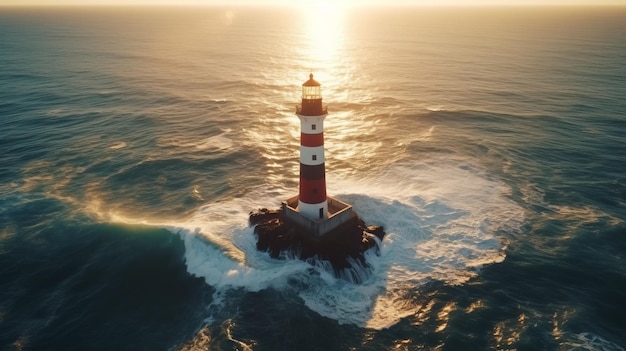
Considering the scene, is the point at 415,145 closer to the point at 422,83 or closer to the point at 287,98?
the point at 287,98

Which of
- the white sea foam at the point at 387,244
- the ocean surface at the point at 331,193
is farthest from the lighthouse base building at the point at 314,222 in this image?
the ocean surface at the point at 331,193

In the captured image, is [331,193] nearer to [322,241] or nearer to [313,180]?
[322,241]

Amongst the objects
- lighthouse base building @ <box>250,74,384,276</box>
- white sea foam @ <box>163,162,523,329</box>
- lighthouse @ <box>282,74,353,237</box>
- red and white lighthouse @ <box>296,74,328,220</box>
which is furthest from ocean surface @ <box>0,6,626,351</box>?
red and white lighthouse @ <box>296,74,328,220</box>

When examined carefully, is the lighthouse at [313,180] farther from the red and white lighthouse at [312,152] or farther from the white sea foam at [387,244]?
the white sea foam at [387,244]

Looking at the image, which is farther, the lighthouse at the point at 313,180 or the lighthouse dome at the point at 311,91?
the lighthouse at the point at 313,180

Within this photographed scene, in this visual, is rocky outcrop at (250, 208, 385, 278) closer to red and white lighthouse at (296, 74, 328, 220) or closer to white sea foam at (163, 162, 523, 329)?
white sea foam at (163, 162, 523, 329)
